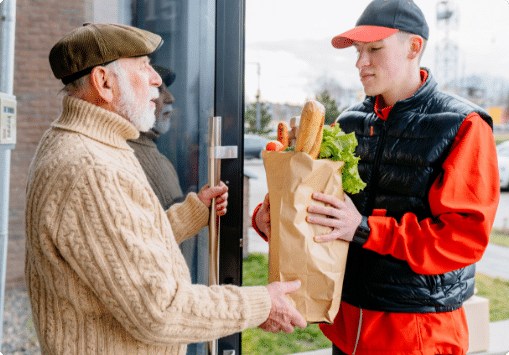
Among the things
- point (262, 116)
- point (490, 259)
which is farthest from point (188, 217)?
point (490, 259)

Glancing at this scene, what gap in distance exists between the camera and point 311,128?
1.09 meters

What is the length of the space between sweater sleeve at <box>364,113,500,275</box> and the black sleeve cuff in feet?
0.06

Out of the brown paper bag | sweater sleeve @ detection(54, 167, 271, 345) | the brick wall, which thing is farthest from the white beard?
the brick wall

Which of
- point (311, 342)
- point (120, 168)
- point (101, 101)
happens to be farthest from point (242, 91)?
point (311, 342)

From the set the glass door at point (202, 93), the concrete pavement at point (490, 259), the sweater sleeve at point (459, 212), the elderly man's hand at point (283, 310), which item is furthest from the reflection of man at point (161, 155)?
the sweater sleeve at point (459, 212)

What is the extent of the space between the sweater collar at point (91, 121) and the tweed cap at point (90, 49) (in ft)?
0.28

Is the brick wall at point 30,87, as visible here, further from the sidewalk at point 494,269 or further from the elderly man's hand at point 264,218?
the sidewalk at point 494,269

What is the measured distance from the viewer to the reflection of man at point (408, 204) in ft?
3.92

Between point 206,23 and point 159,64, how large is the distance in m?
0.27

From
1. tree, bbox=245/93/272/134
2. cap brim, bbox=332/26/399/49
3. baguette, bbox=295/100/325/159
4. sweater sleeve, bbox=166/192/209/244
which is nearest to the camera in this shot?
baguette, bbox=295/100/325/159

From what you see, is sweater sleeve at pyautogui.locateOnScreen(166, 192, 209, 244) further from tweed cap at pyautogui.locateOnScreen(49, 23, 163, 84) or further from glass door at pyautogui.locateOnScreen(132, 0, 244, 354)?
tweed cap at pyautogui.locateOnScreen(49, 23, 163, 84)

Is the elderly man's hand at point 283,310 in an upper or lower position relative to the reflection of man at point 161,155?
lower

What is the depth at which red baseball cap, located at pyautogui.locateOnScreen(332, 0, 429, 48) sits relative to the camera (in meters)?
1.30

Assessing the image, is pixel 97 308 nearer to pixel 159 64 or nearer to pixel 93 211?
pixel 93 211
